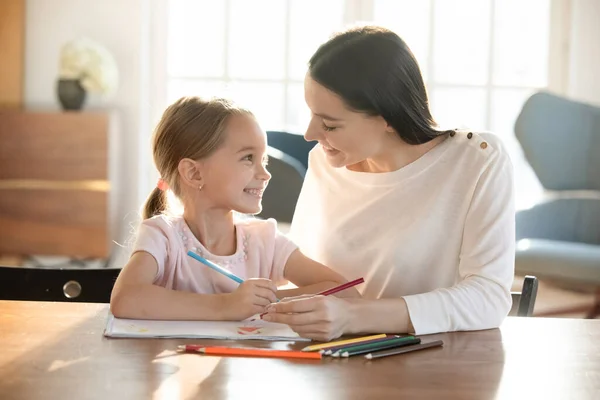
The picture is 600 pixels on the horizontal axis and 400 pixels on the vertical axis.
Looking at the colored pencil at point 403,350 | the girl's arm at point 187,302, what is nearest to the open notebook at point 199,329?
the girl's arm at point 187,302

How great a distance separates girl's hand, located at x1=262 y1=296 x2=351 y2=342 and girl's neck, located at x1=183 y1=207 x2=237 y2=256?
14.5 inches

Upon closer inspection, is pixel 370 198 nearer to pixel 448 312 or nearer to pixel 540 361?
pixel 448 312

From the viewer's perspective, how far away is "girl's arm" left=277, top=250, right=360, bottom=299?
5.78 ft

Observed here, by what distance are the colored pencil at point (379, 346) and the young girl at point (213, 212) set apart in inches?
13.0

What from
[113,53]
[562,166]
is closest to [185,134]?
[562,166]

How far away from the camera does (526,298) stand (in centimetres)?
183

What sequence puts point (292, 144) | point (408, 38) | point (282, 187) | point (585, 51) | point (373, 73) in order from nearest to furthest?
1. point (373, 73)
2. point (282, 187)
3. point (292, 144)
4. point (585, 51)
5. point (408, 38)

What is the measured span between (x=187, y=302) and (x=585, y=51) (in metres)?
4.21

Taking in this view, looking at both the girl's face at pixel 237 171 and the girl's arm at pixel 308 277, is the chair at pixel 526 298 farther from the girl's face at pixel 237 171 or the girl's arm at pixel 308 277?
the girl's face at pixel 237 171

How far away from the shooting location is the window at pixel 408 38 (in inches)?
213

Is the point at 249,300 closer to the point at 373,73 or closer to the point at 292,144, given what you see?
the point at 373,73

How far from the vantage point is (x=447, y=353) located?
1.39 m

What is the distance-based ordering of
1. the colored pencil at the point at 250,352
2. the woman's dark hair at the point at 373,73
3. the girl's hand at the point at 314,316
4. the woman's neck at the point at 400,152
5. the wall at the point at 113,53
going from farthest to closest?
the wall at the point at 113,53 < the woman's neck at the point at 400,152 < the woman's dark hair at the point at 373,73 < the girl's hand at the point at 314,316 < the colored pencil at the point at 250,352

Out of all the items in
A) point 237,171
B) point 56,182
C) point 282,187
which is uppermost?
point 237,171
